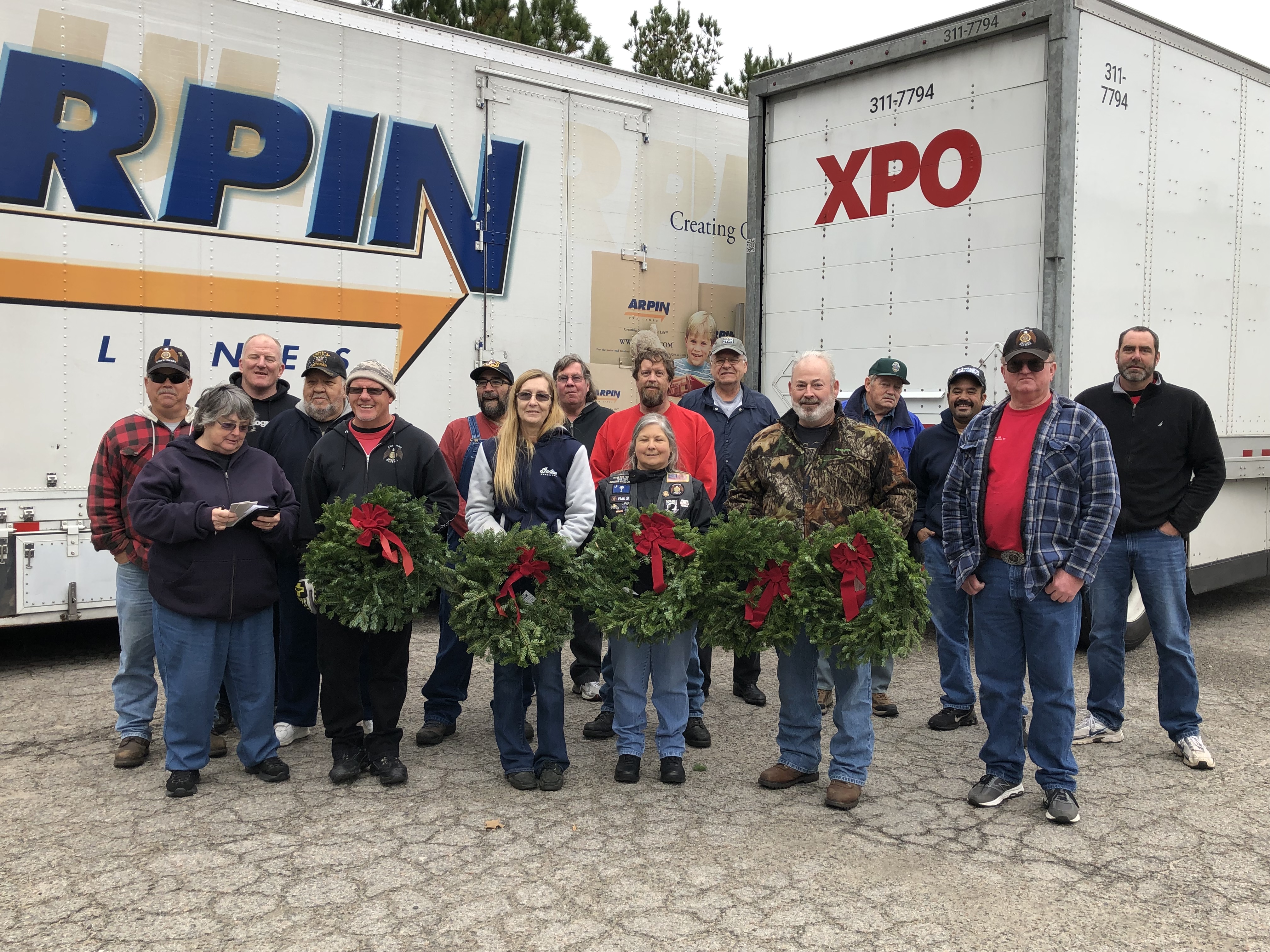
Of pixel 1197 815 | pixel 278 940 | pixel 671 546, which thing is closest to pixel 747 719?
pixel 671 546

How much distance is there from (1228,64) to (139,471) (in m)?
7.60

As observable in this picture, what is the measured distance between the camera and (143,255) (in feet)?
20.5

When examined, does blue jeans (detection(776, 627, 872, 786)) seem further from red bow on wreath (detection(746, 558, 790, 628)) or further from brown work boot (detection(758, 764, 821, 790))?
red bow on wreath (detection(746, 558, 790, 628))

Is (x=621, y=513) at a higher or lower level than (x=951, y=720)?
higher

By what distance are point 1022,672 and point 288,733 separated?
11.2 feet

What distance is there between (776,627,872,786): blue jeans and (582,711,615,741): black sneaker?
99cm

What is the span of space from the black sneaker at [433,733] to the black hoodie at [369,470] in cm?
108

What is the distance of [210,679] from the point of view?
15.0 feet

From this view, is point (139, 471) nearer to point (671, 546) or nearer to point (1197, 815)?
point (671, 546)

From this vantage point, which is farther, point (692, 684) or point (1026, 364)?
point (692, 684)

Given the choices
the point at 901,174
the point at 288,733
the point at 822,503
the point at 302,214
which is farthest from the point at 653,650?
the point at 901,174

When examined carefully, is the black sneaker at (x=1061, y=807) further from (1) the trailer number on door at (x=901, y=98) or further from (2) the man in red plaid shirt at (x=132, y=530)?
(1) the trailer number on door at (x=901, y=98)

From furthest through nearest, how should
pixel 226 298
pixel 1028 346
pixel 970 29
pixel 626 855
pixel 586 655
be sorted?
1. pixel 970 29
2. pixel 226 298
3. pixel 586 655
4. pixel 1028 346
5. pixel 626 855

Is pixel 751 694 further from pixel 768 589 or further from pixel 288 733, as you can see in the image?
pixel 288 733
